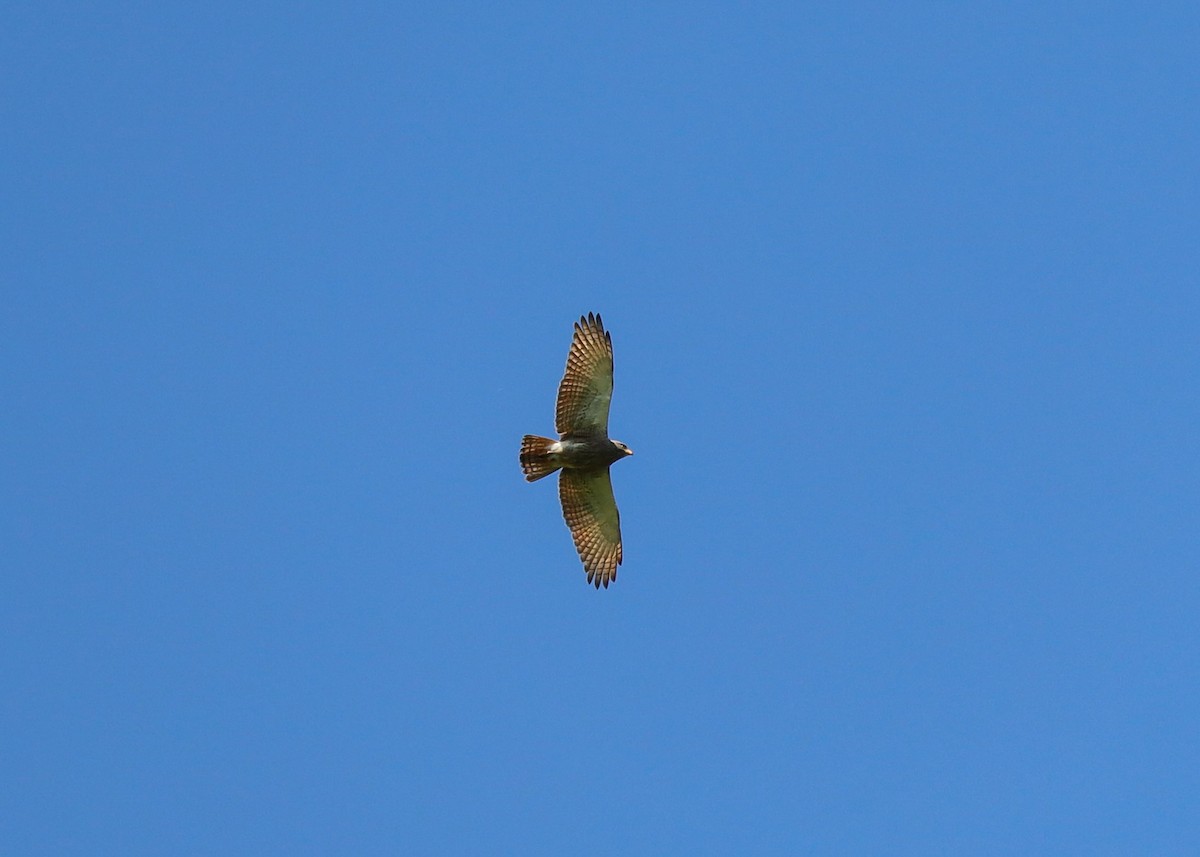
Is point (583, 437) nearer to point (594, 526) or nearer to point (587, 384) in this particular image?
point (587, 384)

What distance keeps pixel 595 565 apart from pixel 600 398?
3134mm

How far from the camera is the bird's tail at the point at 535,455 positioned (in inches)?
993

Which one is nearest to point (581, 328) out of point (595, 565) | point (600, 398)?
point (600, 398)

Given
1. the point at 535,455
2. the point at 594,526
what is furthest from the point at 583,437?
the point at 594,526

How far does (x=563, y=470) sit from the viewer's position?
2584 cm

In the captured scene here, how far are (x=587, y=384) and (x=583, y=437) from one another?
84 cm

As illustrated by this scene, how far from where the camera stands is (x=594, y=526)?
26.7 m

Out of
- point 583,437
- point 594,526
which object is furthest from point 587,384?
point 594,526

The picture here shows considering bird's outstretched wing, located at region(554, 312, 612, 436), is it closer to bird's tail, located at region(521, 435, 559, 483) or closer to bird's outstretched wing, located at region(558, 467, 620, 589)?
bird's tail, located at region(521, 435, 559, 483)

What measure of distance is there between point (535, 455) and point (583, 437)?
30.8 inches

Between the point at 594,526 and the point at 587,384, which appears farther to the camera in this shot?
the point at 594,526

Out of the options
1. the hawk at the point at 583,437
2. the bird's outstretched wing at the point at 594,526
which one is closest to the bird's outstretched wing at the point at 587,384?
the hawk at the point at 583,437

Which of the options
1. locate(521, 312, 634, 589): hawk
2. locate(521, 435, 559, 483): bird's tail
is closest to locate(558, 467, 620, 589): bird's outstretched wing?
locate(521, 312, 634, 589): hawk

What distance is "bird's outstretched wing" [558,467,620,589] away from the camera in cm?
2625
